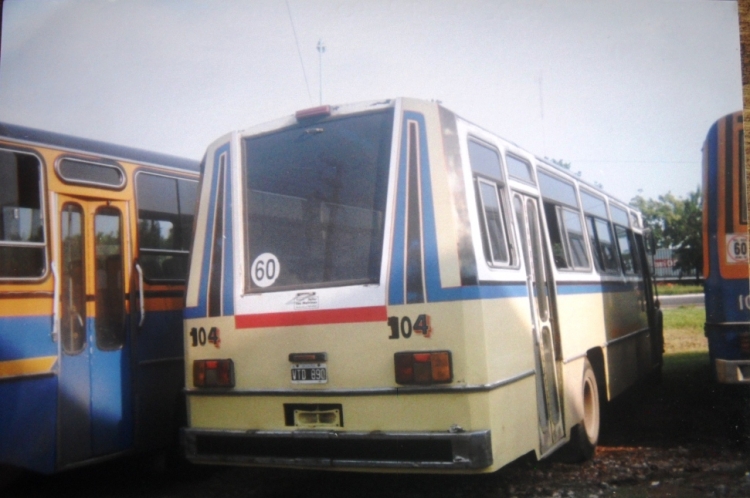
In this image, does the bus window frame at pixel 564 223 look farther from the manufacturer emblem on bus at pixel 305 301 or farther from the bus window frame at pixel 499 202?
the manufacturer emblem on bus at pixel 305 301

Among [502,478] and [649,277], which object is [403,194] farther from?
[649,277]

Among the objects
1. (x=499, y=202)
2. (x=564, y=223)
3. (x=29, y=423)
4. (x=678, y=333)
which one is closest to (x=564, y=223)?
(x=564, y=223)

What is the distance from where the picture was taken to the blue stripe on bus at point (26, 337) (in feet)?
17.0

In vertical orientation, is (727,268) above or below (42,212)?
below

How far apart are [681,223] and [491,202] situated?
8.84 feet

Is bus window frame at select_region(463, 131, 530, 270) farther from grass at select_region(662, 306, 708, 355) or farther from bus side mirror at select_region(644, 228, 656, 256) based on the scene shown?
bus side mirror at select_region(644, 228, 656, 256)

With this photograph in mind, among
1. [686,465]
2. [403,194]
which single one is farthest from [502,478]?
[403,194]

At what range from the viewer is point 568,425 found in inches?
243

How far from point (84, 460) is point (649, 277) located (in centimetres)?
856

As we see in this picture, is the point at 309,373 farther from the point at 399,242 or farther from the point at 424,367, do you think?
the point at 399,242

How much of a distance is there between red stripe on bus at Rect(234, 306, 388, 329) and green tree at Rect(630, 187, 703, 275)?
287 cm

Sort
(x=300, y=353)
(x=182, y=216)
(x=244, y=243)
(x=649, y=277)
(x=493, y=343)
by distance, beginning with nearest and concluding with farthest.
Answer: (x=493, y=343) < (x=300, y=353) < (x=244, y=243) < (x=182, y=216) < (x=649, y=277)

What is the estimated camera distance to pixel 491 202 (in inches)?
204

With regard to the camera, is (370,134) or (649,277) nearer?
(370,134)
